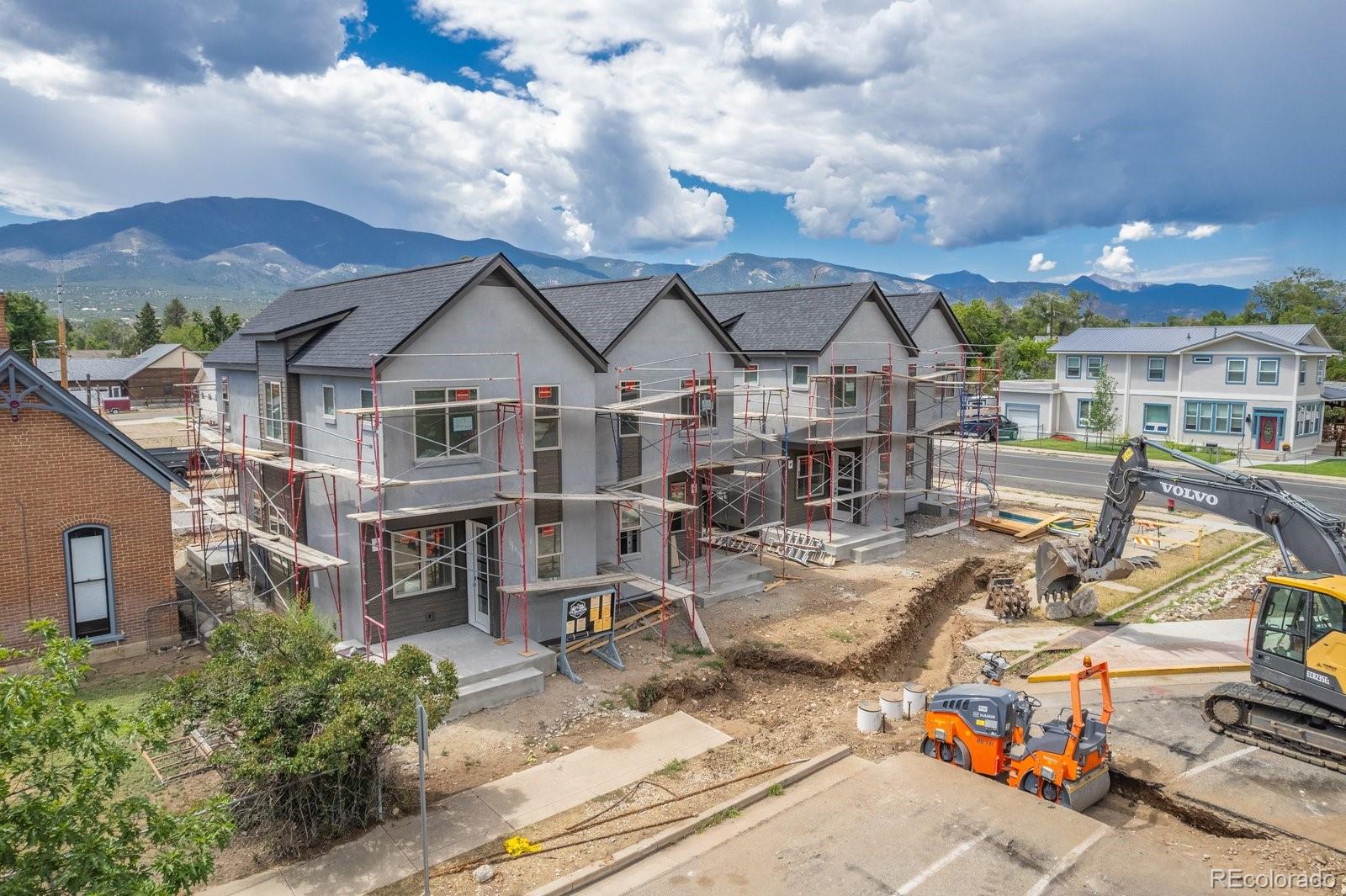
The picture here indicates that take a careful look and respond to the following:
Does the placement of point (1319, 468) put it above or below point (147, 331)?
below

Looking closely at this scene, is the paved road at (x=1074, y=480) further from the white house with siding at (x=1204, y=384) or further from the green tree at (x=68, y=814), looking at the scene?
the green tree at (x=68, y=814)

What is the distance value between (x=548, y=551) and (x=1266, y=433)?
47309 mm

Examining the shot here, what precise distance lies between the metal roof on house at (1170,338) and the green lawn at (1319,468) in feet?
20.7

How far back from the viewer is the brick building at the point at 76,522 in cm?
1712

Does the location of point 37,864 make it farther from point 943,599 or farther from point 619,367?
point 943,599

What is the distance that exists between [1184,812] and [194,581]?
25.2 m

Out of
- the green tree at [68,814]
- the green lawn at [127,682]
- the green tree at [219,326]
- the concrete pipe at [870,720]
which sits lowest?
the concrete pipe at [870,720]

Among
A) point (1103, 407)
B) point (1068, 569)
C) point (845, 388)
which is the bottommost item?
point (1068, 569)

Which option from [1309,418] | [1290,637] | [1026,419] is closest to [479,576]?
[1290,637]

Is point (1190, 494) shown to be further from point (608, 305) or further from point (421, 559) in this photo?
point (421, 559)

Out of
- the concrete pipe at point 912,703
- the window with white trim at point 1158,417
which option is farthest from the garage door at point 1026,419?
the concrete pipe at point 912,703

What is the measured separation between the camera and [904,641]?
2216 cm

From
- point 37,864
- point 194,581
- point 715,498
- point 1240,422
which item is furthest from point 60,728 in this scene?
point 1240,422

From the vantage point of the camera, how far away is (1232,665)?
18.5 meters
